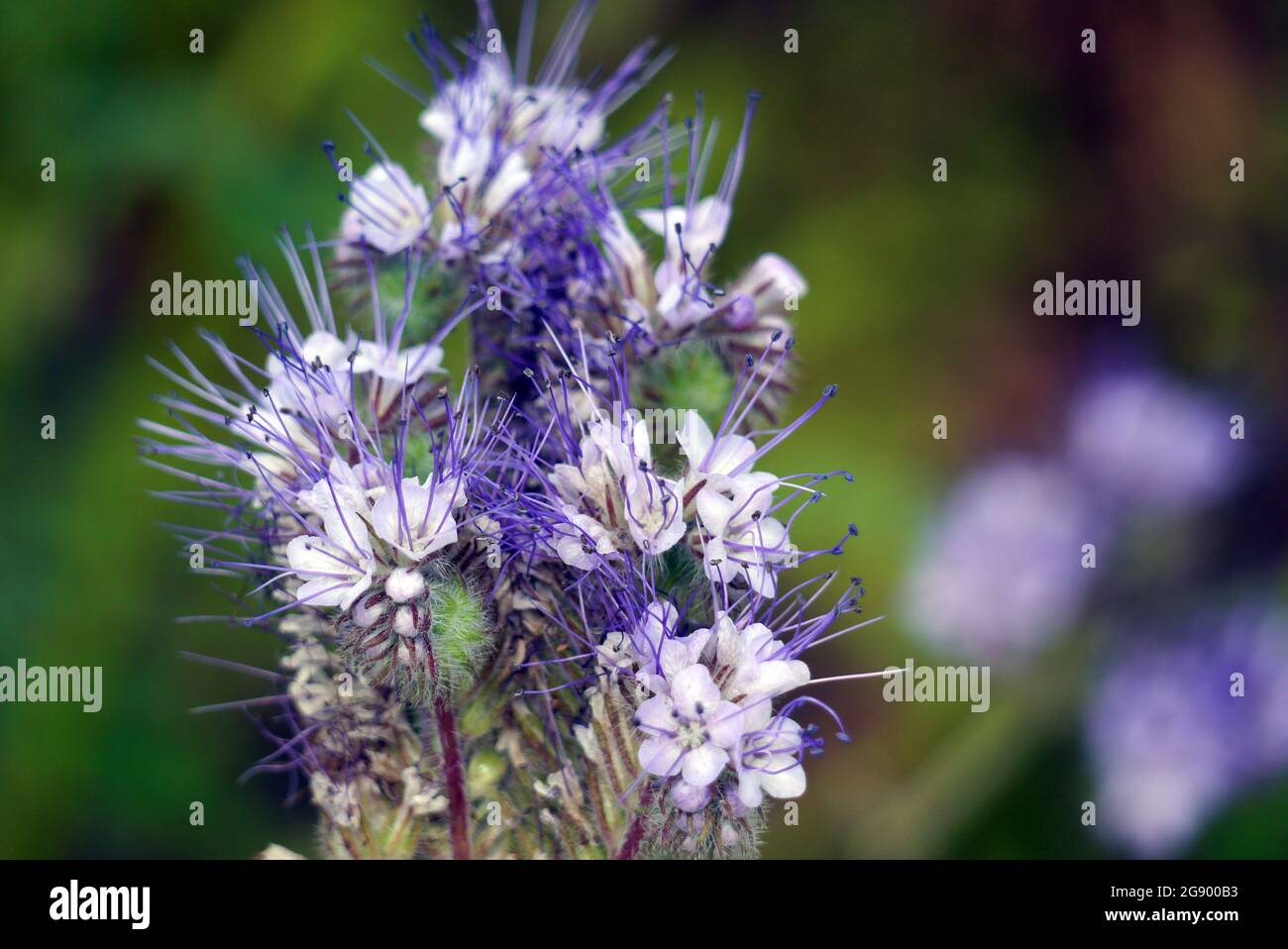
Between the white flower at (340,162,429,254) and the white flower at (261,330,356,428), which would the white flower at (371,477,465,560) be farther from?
the white flower at (340,162,429,254)

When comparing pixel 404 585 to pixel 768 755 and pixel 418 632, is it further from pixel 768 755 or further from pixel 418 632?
pixel 768 755

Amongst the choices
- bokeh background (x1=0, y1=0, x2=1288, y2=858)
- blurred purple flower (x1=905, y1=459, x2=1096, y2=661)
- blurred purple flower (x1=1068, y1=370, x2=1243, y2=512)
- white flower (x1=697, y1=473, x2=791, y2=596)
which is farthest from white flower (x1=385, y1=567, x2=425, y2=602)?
blurred purple flower (x1=1068, y1=370, x2=1243, y2=512)

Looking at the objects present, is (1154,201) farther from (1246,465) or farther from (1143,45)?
(1246,465)

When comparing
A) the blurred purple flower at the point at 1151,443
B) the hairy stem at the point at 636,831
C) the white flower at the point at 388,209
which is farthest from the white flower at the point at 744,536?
the blurred purple flower at the point at 1151,443

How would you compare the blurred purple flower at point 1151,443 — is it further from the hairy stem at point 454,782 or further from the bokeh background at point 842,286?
the hairy stem at point 454,782

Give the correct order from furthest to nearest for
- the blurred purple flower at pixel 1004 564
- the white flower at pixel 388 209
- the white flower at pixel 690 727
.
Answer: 1. the blurred purple flower at pixel 1004 564
2. the white flower at pixel 388 209
3. the white flower at pixel 690 727

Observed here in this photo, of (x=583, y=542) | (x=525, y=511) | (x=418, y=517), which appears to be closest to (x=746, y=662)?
(x=583, y=542)
